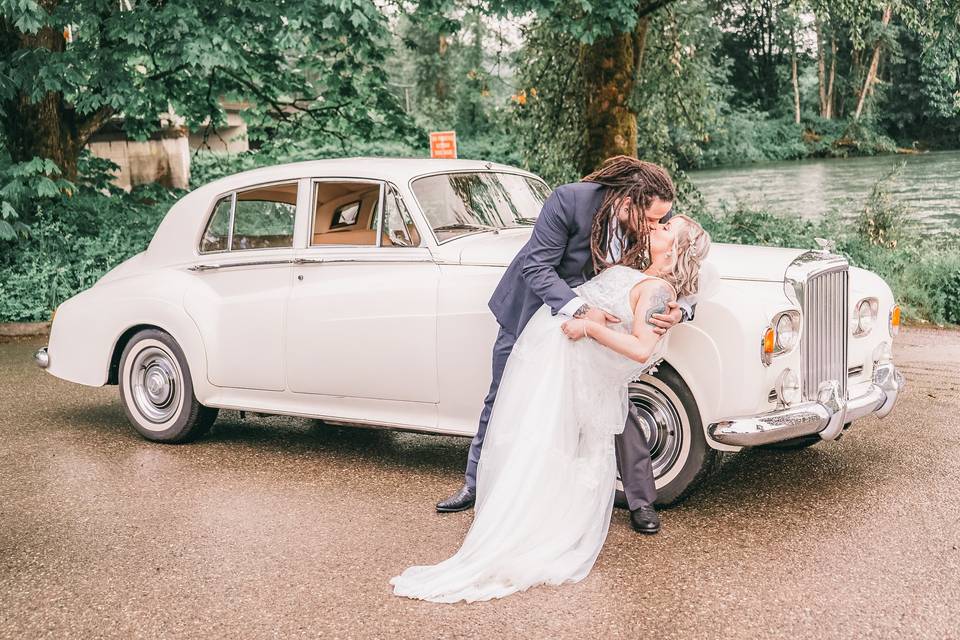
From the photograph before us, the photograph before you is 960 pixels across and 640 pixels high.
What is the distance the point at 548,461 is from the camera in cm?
444

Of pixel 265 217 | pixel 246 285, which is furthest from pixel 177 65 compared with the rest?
pixel 246 285

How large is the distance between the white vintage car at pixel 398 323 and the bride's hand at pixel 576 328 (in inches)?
22.8

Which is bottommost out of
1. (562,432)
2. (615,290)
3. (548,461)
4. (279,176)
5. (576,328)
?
(548,461)

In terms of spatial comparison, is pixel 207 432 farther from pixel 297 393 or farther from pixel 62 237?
pixel 62 237

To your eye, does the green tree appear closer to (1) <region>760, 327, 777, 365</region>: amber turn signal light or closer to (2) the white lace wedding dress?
(2) the white lace wedding dress

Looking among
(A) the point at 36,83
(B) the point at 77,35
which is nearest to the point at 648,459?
(A) the point at 36,83

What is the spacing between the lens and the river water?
1753 cm

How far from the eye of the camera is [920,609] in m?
3.84

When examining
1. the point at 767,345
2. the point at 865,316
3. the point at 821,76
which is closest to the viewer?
the point at 767,345

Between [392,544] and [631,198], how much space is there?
2042 mm

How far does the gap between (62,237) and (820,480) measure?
10.5 meters

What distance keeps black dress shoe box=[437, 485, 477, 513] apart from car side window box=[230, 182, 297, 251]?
6.62 ft

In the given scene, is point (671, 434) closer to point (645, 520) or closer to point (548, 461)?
point (645, 520)

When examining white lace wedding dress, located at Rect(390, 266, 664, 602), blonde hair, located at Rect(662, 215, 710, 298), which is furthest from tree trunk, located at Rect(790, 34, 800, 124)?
white lace wedding dress, located at Rect(390, 266, 664, 602)
